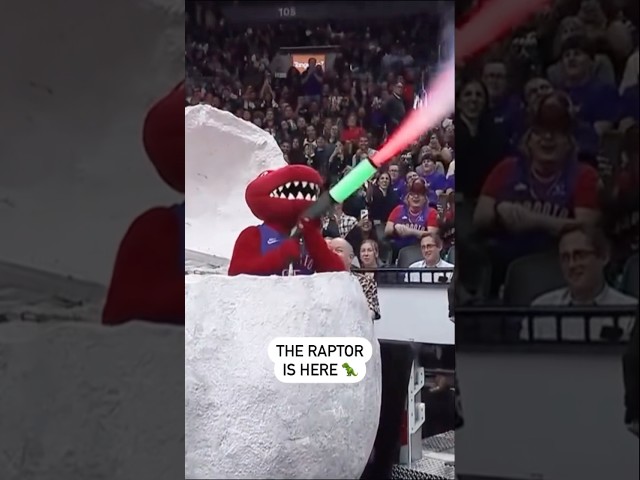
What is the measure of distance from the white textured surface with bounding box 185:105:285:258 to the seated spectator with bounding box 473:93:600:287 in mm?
368

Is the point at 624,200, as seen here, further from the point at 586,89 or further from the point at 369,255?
the point at 369,255

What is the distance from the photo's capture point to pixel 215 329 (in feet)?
3.99

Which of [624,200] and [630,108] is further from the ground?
[630,108]

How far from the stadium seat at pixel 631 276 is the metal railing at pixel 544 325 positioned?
26 millimetres

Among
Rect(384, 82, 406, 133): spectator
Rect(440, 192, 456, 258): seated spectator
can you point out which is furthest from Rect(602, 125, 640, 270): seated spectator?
Rect(384, 82, 406, 133): spectator

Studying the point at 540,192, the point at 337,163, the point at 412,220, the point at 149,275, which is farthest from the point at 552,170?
the point at 149,275

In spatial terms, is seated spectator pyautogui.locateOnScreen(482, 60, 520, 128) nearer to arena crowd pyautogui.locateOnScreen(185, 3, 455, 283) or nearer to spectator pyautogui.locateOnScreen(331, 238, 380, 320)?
arena crowd pyautogui.locateOnScreen(185, 3, 455, 283)

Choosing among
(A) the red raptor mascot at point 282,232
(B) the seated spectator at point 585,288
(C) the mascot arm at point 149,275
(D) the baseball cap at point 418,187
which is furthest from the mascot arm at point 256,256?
(B) the seated spectator at point 585,288

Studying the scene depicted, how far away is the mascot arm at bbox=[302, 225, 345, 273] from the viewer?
A: 47.9 inches

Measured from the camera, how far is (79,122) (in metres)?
1.26

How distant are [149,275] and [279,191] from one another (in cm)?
27

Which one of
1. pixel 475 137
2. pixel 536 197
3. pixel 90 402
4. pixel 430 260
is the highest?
pixel 475 137

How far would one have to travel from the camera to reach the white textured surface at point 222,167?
122 centimetres

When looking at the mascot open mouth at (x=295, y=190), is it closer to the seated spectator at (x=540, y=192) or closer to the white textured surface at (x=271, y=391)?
the white textured surface at (x=271, y=391)
